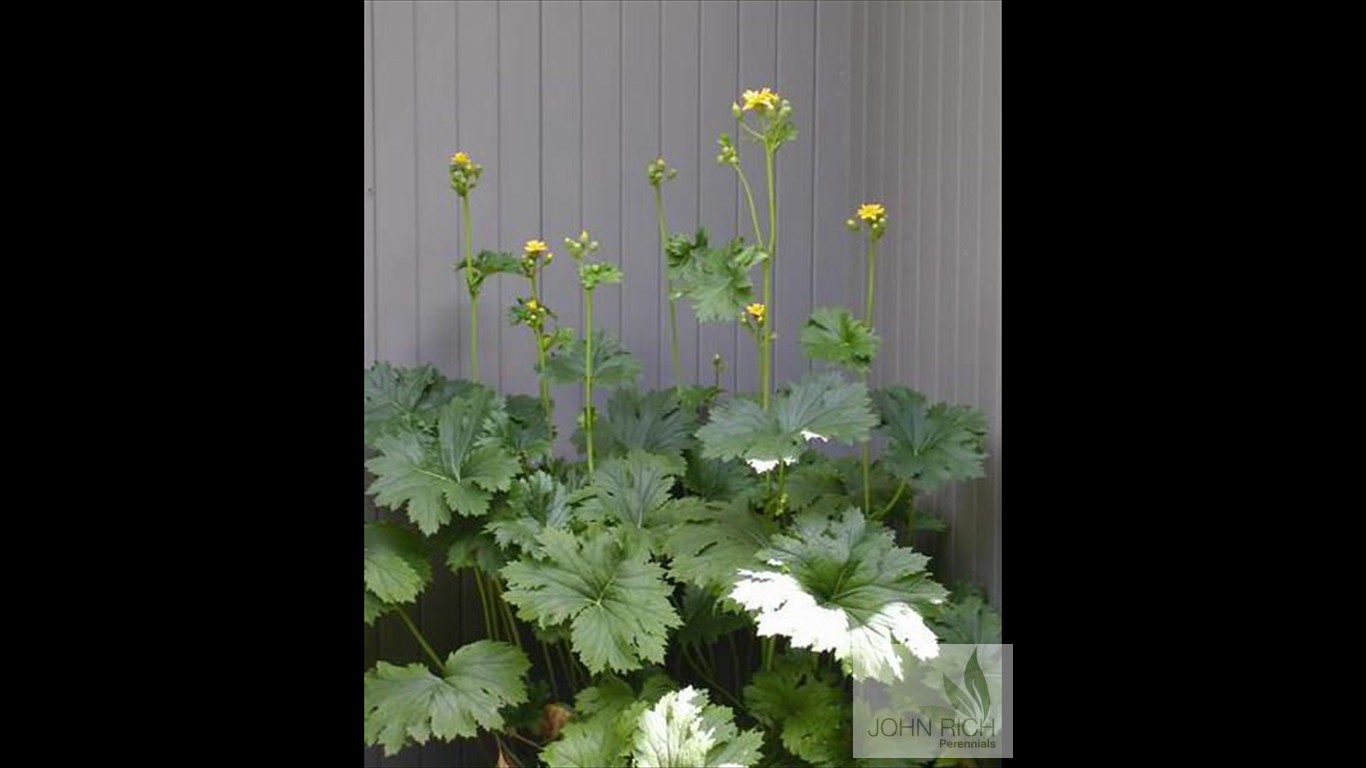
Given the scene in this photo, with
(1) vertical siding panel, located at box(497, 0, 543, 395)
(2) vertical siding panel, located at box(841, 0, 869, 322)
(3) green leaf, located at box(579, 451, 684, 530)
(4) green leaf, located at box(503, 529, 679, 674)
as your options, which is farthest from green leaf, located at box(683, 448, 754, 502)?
(2) vertical siding panel, located at box(841, 0, 869, 322)

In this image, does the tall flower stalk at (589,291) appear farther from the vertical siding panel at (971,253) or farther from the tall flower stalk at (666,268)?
the vertical siding panel at (971,253)

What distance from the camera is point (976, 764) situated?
6.43 feet

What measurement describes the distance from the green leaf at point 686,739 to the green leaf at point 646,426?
1.91 ft

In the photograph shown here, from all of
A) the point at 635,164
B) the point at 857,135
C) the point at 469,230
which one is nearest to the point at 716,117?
the point at 635,164

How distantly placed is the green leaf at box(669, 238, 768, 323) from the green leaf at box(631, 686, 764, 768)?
582mm

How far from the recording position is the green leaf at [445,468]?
201cm

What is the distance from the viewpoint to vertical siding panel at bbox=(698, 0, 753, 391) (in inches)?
104

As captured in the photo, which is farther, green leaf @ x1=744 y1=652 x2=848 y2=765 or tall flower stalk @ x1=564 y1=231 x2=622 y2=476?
tall flower stalk @ x1=564 y1=231 x2=622 y2=476

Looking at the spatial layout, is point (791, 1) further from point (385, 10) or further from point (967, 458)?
point (967, 458)

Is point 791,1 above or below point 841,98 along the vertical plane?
above

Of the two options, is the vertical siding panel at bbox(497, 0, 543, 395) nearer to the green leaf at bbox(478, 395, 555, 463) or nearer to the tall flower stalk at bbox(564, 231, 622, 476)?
the green leaf at bbox(478, 395, 555, 463)
